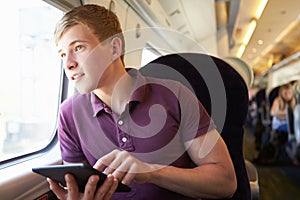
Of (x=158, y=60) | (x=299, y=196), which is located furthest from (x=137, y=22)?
(x=299, y=196)

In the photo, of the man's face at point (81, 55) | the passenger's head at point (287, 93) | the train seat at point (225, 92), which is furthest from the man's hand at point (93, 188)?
the passenger's head at point (287, 93)

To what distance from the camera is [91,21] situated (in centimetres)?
96

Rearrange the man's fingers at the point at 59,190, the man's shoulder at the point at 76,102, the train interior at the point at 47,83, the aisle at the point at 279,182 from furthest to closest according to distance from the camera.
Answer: the aisle at the point at 279,182, the train interior at the point at 47,83, the man's shoulder at the point at 76,102, the man's fingers at the point at 59,190

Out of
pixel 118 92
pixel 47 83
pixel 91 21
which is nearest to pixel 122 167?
pixel 118 92

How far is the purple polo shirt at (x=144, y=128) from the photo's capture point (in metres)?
1.01

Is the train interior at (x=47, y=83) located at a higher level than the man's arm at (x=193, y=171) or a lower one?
higher

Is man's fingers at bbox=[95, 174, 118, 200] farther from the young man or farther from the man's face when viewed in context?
the man's face

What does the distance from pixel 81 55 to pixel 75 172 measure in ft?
1.17

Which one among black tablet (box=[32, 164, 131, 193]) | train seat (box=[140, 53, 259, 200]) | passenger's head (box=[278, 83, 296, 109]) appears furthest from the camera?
passenger's head (box=[278, 83, 296, 109])

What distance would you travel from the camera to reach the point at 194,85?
4.97ft

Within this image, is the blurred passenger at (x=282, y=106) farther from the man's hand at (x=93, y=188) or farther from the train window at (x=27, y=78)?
the man's hand at (x=93, y=188)

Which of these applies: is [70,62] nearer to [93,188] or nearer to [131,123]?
[131,123]

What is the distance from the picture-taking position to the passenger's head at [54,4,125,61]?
952 millimetres

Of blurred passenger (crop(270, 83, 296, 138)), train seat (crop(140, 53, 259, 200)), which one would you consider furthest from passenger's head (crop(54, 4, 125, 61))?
blurred passenger (crop(270, 83, 296, 138))
